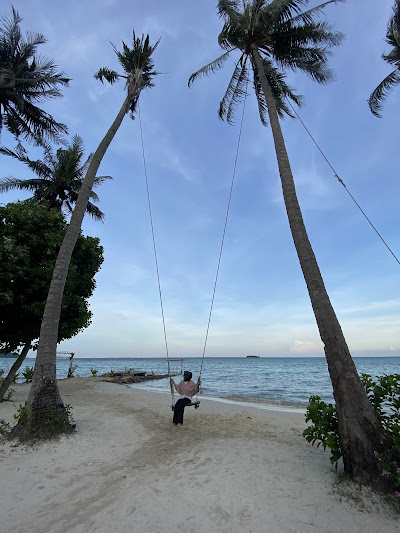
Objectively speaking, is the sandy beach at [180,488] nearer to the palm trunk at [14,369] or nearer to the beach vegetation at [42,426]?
the beach vegetation at [42,426]

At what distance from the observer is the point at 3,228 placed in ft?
31.0

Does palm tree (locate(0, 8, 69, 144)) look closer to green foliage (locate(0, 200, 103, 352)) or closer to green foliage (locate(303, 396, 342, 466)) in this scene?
green foliage (locate(0, 200, 103, 352))

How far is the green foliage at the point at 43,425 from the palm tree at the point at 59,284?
0.02m

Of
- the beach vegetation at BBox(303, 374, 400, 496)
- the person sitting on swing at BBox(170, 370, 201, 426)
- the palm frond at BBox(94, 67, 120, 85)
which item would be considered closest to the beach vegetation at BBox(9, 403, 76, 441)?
the person sitting on swing at BBox(170, 370, 201, 426)

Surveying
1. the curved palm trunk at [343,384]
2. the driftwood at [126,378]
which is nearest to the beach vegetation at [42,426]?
the curved palm trunk at [343,384]

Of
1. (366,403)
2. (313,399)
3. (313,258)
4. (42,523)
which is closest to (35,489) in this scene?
(42,523)

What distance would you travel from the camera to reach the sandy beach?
3541 millimetres

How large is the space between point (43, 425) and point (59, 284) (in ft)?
10.7

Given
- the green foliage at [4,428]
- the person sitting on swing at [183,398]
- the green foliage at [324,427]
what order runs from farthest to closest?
the person sitting on swing at [183,398]
the green foliage at [4,428]
the green foliage at [324,427]

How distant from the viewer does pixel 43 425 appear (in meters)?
6.48

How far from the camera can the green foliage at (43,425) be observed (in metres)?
6.32

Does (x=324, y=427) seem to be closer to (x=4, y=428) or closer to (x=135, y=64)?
Result: (x=4, y=428)

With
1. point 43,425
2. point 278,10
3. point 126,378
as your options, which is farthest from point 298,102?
point 126,378

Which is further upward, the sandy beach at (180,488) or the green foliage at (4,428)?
the green foliage at (4,428)
